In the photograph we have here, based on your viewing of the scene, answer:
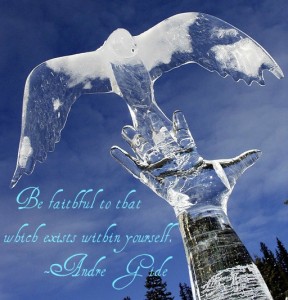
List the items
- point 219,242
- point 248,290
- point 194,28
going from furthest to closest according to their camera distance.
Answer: point 194,28 < point 219,242 < point 248,290

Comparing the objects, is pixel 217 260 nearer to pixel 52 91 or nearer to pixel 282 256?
pixel 52 91

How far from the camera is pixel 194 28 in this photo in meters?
3.33

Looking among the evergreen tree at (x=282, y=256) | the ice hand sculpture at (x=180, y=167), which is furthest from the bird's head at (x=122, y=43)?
the evergreen tree at (x=282, y=256)

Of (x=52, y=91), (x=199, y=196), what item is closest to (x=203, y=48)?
(x=52, y=91)

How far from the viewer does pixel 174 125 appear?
256 cm

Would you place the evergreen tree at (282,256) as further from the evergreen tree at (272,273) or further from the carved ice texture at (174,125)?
the carved ice texture at (174,125)

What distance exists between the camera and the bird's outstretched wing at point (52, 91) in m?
3.09

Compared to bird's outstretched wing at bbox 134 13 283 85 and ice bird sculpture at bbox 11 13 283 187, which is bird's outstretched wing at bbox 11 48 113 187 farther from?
bird's outstretched wing at bbox 134 13 283 85

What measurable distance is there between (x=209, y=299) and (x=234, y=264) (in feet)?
0.70

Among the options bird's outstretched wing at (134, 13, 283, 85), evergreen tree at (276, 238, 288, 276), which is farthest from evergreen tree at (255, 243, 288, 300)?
bird's outstretched wing at (134, 13, 283, 85)

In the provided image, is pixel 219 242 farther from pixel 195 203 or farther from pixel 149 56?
pixel 149 56

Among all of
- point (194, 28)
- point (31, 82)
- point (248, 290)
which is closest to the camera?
point (248, 290)

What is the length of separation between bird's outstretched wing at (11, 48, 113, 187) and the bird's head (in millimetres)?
198

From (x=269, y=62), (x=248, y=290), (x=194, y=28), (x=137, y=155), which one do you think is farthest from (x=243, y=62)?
(x=248, y=290)
